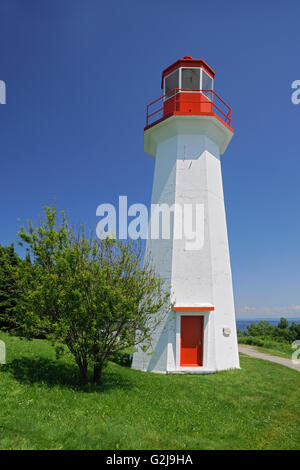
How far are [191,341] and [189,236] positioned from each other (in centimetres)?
445

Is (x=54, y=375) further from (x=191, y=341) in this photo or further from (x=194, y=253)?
(x=194, y=253)

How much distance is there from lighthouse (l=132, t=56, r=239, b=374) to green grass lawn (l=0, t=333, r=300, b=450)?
1.22 meters

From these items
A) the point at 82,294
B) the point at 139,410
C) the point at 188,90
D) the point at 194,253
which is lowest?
the point at 139,410

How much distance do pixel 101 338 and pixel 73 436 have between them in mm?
3029

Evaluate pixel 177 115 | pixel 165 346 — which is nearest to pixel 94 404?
pixel 165 346

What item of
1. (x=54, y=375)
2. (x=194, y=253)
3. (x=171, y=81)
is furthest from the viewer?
(x=171, y=81)

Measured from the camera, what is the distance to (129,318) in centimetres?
842

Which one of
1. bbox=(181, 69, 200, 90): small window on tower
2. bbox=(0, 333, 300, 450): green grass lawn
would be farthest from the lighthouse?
bbox=(0, 333, 300, 450): green grass lawn

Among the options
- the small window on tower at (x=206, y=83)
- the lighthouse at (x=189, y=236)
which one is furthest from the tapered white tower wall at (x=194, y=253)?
the small window on tower at (x=206, y=83)

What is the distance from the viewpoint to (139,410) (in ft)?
23.7

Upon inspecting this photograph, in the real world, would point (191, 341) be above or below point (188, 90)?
below

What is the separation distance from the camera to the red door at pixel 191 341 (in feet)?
39.9

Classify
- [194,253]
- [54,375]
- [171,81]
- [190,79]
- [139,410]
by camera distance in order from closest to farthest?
[139,410], [54,375], [194,253], [190,79], [171,81]

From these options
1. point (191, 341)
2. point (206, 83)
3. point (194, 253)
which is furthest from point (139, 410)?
point (206, 83)
